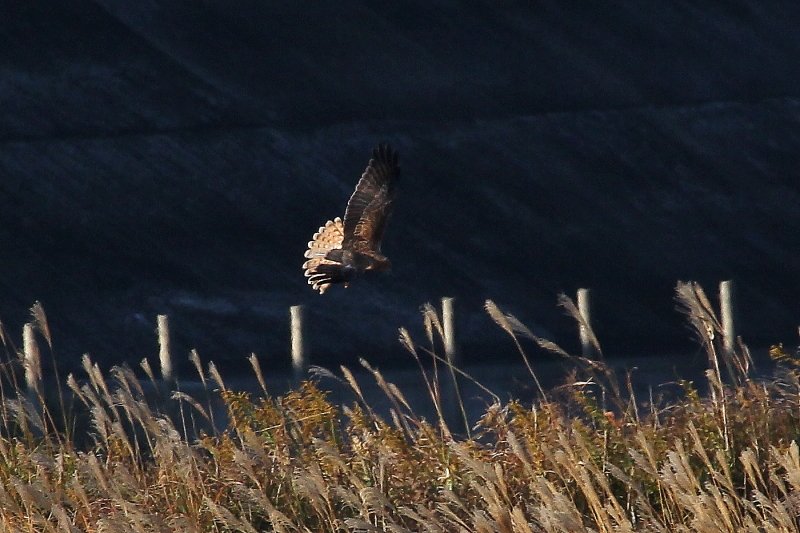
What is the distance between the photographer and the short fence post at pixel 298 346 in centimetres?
946

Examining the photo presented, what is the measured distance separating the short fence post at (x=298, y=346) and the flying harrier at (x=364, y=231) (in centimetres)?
79

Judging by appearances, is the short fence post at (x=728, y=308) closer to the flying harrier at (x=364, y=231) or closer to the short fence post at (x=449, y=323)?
the short fence post at (x=449, y=323)

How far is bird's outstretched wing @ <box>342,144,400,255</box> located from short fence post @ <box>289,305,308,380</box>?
Answer: 1354mm

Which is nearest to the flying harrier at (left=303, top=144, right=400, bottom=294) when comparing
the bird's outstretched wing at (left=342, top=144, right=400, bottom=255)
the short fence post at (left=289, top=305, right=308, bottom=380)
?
the bird's outstretched wing at (left=342, top=144, right=400, bottom=255)

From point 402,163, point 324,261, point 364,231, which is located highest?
point 364,231

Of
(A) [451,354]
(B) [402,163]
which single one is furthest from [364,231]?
(B) [402,163]

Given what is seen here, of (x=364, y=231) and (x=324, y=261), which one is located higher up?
(x=364, y=231)

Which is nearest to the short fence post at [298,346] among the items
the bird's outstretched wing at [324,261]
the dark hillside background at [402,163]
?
the bird's outstretched wing at [324,261]

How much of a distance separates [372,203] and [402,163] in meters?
9.06

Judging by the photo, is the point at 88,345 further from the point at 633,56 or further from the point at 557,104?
the point at 633,56

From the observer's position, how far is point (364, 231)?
322 inches

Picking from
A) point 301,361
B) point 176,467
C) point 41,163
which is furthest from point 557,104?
point 176,467

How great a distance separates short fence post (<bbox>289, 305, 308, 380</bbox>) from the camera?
9461 mm

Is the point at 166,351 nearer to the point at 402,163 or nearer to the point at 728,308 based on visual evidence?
the point at 728,308
